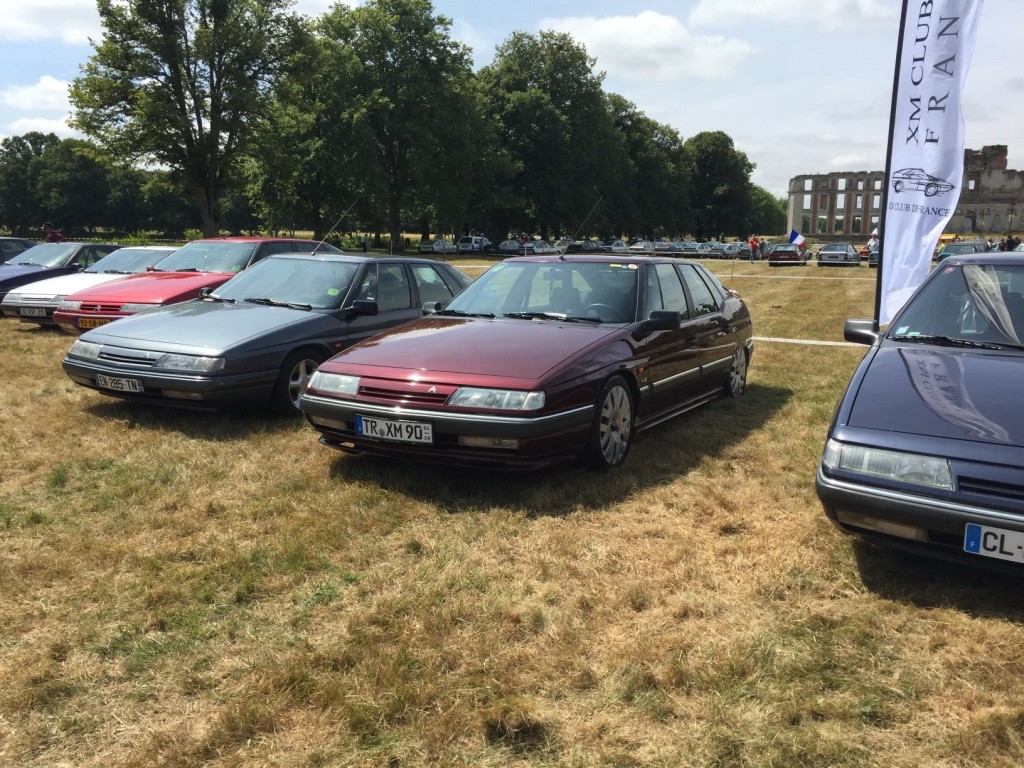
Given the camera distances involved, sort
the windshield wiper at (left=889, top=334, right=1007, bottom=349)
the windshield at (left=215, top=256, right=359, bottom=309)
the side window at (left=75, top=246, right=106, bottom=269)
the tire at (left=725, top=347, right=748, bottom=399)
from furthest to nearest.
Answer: the side window at (left=75, top=246, right=106, bottom=269) < the tire at (left=725, top=347, right=748, bottom=399) < the windshield at (left=215, top=256, right=359, bottom=309) < the windshield wiper at (left=889, top=334, right=1007, bottom=349)

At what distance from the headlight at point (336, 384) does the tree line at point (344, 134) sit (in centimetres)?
657

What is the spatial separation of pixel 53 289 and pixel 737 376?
32.5 feet

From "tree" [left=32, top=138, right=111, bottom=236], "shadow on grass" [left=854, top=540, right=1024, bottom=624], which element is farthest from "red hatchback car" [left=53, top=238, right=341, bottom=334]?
"tree" [left=32, top=138, right=111, bottom=236]

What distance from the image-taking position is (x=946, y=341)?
434 cm

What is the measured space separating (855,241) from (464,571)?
4618 inches

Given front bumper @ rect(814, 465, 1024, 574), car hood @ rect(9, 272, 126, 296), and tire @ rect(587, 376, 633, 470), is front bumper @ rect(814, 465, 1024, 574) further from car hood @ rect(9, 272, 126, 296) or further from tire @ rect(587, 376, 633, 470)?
car hood @ rect(9, 272, 126, 296)

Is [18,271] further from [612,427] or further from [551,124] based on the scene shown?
[551,124]

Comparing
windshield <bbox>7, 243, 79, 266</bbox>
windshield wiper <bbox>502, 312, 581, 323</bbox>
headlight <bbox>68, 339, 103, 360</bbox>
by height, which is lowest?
headlight <bbox>68, 339, 103, 360</bbox>

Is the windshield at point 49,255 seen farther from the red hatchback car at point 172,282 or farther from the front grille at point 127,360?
the front grille at point 127,360

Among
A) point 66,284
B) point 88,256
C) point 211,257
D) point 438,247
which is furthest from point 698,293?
point 438,247

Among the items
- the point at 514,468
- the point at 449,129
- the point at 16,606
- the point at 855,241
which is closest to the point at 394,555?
the point at 514,468

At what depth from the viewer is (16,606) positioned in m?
3.26

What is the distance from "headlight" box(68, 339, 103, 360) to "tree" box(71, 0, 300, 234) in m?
28.4

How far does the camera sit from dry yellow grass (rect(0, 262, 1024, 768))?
2.44 m
